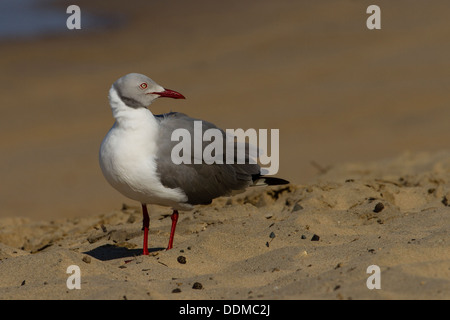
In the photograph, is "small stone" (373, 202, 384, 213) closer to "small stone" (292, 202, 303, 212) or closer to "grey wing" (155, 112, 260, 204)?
"small stone" (292, 202, 303, 212)

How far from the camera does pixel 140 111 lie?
6.98m

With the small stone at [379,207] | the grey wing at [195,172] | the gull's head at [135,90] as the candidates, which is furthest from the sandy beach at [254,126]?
the gull's head at [135,90]

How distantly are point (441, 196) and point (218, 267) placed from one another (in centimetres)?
278

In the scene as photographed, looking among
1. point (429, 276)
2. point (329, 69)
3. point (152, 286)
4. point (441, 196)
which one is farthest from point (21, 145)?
point (429, 276)

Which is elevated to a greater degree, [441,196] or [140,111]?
[140,111]

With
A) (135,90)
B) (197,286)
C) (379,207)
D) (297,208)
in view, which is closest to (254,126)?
(297,208)

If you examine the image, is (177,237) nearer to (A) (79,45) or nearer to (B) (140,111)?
(B) (140,111)

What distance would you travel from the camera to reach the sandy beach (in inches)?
231

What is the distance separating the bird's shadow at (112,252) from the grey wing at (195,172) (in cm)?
65

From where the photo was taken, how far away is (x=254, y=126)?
14359 millimetres

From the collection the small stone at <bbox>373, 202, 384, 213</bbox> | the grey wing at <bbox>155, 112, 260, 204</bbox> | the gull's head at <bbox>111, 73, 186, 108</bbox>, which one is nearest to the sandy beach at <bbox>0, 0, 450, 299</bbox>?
the small stone at <bbox>373, 202, 384, 213</bbox>

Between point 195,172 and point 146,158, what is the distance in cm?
56

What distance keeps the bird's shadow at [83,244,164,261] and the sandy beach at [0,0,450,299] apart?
0.06 feet

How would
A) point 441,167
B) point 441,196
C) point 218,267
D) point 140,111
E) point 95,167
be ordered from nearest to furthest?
point 218,267 → point 140,111 → point 441,196 → point 441,167 → point 95,167
